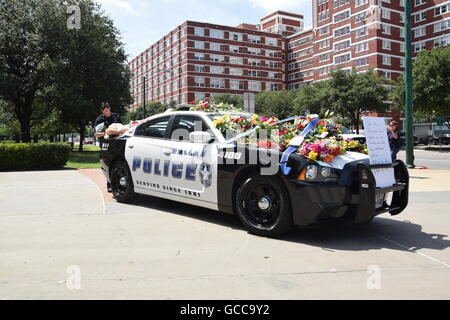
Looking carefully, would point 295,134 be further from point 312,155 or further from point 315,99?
point 315,99

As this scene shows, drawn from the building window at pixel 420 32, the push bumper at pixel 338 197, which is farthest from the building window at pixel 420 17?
the push bumper at pixel 338 197

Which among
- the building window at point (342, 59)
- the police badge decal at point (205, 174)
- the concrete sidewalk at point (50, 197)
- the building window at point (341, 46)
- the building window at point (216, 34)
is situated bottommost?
the concrete sidewalk at point (50, 197)

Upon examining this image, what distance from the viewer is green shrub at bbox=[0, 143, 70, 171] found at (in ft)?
47.5

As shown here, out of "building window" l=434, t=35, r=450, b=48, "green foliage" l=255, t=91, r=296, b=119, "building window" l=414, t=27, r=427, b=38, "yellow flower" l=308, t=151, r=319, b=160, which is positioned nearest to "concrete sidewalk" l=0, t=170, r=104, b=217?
"yellow flower" l=308, t=151, r=319, b=160

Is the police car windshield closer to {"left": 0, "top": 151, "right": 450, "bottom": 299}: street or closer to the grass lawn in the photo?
{"left": 0, "top": 151, "right": 450, "bottom": 299}: street

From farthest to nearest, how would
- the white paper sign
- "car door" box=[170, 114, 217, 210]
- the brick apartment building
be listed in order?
1. the brick apartment building
2. "car door" box=[170, 114, 217, 210]
3. the white paper sign

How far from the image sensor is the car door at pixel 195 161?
558 cm

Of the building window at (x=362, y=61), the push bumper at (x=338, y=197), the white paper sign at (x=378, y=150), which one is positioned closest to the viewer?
the push bumper at (x=338, y=197)

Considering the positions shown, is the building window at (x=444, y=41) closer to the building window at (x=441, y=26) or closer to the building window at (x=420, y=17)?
the building window at (x=441, y=26)

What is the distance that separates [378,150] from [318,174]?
1150 mm

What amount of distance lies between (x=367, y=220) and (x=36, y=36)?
25.0m

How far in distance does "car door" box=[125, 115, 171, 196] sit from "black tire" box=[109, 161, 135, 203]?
0.59 feet

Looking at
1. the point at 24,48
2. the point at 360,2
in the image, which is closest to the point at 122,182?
the point at 24,48
